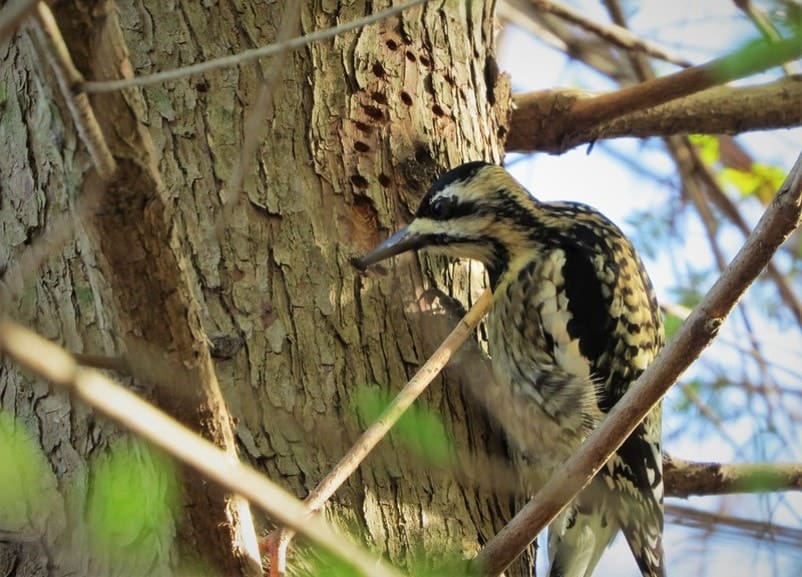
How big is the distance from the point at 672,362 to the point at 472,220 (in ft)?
4.39

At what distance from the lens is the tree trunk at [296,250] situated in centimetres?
230

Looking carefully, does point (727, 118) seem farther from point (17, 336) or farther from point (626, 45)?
point (17, 336)

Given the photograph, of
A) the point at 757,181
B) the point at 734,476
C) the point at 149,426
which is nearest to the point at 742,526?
the point at 734,476

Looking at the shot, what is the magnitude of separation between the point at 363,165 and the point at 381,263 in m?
0.24

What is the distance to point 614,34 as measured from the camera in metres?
3.73

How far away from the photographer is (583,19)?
3705mm

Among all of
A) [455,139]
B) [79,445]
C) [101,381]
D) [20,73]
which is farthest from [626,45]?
[101,381]

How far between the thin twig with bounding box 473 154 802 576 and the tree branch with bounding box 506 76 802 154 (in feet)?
5.41

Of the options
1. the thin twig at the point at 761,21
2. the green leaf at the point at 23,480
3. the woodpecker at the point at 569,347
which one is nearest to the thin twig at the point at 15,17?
the green leaf at the point at 23,480

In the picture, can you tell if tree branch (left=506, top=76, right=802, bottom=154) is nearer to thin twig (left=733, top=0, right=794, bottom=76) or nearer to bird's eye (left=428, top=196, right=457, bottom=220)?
thin twig (left=733, top=0, right=794, bottom=76)

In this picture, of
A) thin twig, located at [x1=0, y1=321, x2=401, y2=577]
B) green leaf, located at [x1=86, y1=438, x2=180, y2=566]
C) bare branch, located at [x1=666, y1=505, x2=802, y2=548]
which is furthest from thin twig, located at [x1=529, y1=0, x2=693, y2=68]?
thin twig, located at [x1=0, y1=321, x2=401, y2=577]

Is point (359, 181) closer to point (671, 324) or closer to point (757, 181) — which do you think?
point (671, 324)

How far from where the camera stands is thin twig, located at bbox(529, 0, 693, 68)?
146 inches

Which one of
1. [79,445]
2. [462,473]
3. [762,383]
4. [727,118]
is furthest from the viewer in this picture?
[762,383]
